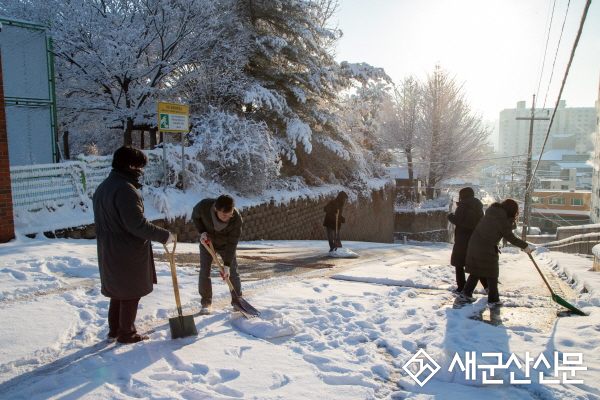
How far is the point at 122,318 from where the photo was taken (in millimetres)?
3518

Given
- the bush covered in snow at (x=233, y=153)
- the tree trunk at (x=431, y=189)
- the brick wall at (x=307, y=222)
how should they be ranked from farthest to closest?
the tree trunk at (x=431, y=189) → the bush covered in snow at (x=233, y=153) → the brick wall at (x=307, y=222)

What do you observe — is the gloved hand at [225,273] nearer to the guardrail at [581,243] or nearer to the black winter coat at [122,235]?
the black winter coat at [122,235]

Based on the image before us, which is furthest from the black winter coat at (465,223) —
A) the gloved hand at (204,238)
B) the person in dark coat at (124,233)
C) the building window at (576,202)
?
the building window at (576,202)

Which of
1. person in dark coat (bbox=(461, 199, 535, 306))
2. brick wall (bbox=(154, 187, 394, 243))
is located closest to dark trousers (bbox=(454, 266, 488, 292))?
person in dark coat (bbox=(461, 199, 535, 306))

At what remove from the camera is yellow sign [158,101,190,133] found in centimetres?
937

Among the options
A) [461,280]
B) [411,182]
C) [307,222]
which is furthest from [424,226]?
[461,280]

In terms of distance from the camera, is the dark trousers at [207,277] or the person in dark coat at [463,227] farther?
the person in dark coat at [463,227]

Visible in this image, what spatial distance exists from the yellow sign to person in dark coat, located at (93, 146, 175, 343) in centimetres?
633

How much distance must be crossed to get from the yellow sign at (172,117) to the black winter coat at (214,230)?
5658 millimetres

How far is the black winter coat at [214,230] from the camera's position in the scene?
4293 millimetres

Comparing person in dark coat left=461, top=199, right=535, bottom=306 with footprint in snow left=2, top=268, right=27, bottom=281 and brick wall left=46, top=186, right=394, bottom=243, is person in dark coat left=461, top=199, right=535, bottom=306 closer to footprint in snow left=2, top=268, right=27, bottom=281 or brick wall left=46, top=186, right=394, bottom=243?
footprint in snow left=2, top=268, right=27, bottom=281

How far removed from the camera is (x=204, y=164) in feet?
41.0

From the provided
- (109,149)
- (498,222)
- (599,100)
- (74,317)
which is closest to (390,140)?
(599,100)

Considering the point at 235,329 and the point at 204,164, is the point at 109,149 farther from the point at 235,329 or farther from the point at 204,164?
the point at 235,329
